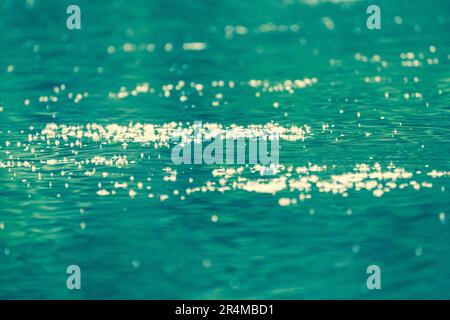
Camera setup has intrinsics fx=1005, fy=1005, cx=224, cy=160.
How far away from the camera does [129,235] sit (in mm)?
19531

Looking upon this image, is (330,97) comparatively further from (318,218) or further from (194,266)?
(194,266)

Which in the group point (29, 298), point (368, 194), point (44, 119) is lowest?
point (29, 298)

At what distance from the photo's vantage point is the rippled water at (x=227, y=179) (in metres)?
17.5

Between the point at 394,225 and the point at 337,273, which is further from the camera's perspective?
the point at 394,225

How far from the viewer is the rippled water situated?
17.5m

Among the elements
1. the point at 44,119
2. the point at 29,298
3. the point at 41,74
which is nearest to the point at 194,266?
the point at 29,298

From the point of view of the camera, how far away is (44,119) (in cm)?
3134

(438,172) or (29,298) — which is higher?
(438,172)

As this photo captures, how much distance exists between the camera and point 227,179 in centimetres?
2288

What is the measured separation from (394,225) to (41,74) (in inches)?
1007
